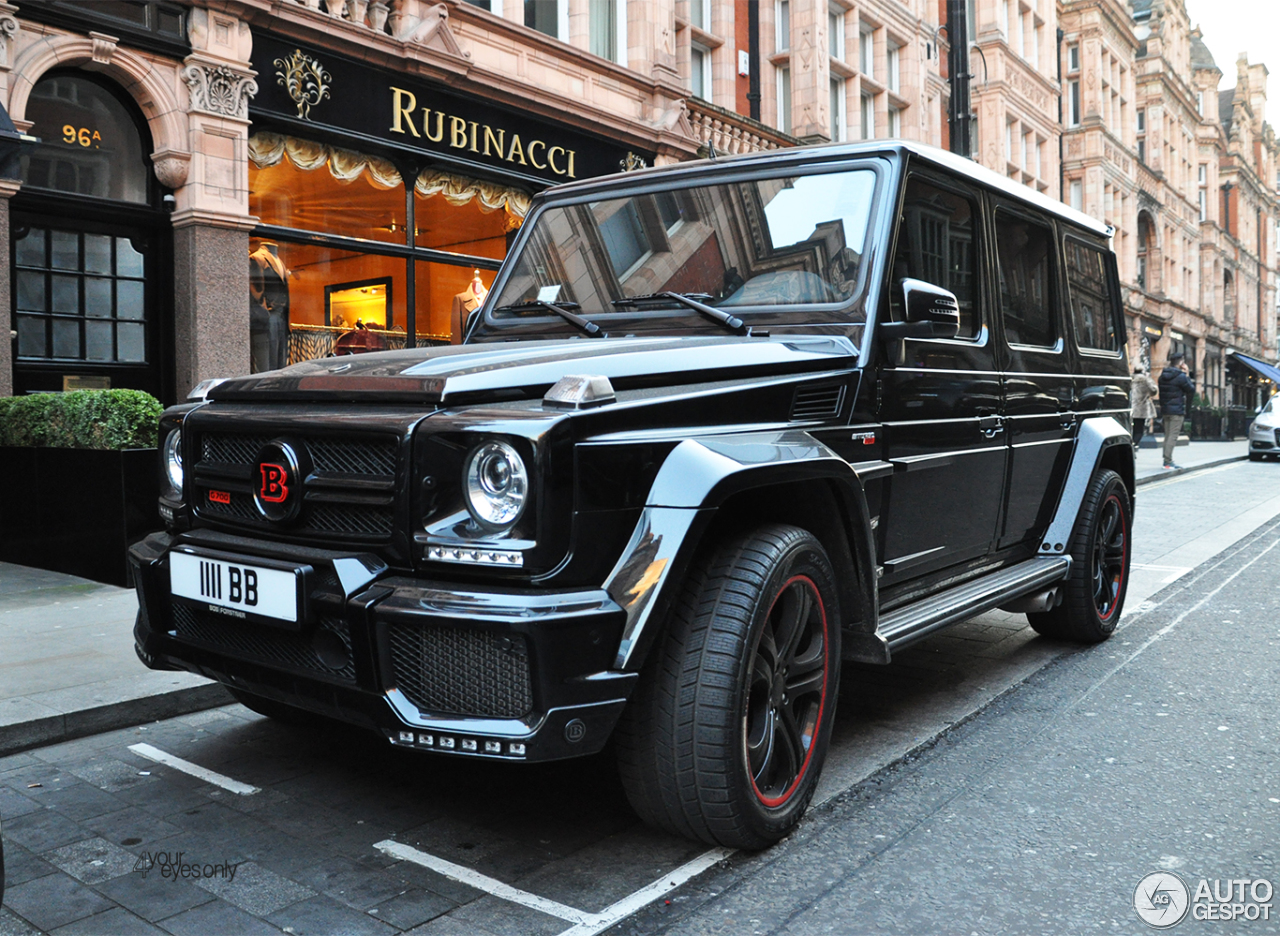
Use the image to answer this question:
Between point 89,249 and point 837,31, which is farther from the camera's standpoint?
point 837,31

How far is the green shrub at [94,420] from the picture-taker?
22.8 ft

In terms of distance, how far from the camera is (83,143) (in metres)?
8.73

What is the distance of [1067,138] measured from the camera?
3722cm

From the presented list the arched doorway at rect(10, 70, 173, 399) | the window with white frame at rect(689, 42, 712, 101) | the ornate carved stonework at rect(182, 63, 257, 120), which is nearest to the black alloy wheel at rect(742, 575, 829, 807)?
the arched doorway at rect(10, 70, 173, 399)

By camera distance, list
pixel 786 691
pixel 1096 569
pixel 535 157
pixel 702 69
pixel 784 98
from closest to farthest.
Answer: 1. pixel 786 691
2. pixel 1096 569
3. pixel 535 157
4. pixel 702 69
5. pixel 784 98

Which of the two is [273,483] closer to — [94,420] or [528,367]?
[528,367]

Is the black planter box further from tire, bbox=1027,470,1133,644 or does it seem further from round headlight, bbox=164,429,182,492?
tire, bbox=1027,470,1133,644

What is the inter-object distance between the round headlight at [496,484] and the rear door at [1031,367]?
271 centimetres

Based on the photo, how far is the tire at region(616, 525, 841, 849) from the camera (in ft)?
8.91

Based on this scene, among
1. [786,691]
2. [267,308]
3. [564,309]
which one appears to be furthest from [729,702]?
[267,308]

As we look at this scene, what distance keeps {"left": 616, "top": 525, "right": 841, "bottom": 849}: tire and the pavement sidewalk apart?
2.42 meters

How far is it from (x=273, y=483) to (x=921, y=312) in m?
2.07

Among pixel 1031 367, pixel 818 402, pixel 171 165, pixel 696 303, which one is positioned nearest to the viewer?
pixel 818 402

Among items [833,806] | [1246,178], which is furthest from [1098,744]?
[1246,178]
